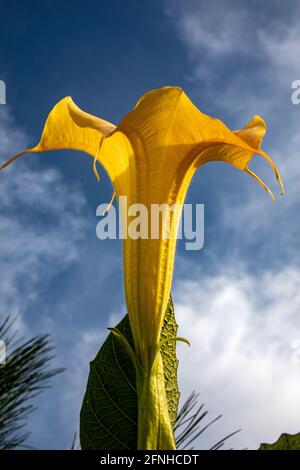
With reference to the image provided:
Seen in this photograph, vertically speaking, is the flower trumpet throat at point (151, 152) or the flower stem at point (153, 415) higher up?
the flower trumpet throat at point (151, 152)

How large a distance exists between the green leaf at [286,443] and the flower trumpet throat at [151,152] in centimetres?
17

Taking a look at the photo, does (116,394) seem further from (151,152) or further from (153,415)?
(151,152)

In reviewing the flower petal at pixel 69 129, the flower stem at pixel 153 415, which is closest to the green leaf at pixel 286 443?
the flower stem at pixel 153 415

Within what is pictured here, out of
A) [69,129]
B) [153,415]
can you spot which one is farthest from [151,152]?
[153,415]

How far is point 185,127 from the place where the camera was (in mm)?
745

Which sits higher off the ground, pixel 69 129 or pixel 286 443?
pixel 69 129

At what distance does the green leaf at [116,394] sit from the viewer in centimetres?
79

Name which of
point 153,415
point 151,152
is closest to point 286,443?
point 153,415

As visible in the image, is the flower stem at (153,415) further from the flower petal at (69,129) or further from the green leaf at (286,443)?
the flower petal at (69,129)

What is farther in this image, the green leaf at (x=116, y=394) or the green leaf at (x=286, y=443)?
the green leaf at (x=116, y=394)

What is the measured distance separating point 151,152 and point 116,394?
36 cm

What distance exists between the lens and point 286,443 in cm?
69

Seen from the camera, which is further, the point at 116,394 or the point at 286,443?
the point at 116,394
